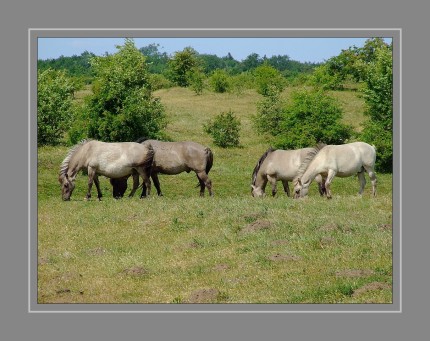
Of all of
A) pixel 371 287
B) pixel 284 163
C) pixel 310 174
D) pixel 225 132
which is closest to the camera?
pixel 371 287

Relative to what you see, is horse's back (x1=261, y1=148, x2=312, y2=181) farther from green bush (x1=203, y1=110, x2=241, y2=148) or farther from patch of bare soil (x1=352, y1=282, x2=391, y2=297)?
A: green bush (x1=203, y1=110, x2=241, y2=148)

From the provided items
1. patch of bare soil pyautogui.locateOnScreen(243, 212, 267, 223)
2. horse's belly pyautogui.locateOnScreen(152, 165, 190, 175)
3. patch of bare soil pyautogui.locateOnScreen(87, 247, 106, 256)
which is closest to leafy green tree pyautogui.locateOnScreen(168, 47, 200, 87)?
horse's belly pyautogui.locateOnScreen(152, 165, 190, 175)

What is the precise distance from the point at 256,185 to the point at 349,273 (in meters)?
15.6

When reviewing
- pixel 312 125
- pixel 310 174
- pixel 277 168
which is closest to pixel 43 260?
pixel 310 174

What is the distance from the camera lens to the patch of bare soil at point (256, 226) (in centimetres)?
2061

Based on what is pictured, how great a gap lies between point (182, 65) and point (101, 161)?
3638cm

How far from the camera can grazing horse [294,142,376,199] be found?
95.0ft

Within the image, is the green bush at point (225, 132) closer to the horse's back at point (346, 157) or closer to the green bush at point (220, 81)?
the horse's back at point (346, 157)

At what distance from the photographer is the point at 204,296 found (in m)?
15.9

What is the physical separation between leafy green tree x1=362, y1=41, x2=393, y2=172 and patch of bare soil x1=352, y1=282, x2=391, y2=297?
14.2 meters

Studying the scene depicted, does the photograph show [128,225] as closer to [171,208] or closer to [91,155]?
[171,208]

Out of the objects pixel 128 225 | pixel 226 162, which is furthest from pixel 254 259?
pixel 226 162

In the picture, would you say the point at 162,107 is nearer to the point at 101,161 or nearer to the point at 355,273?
the point at 101,161

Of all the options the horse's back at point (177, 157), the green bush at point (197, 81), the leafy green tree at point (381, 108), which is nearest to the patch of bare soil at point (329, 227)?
the leafy green tree at point (381, 108)
